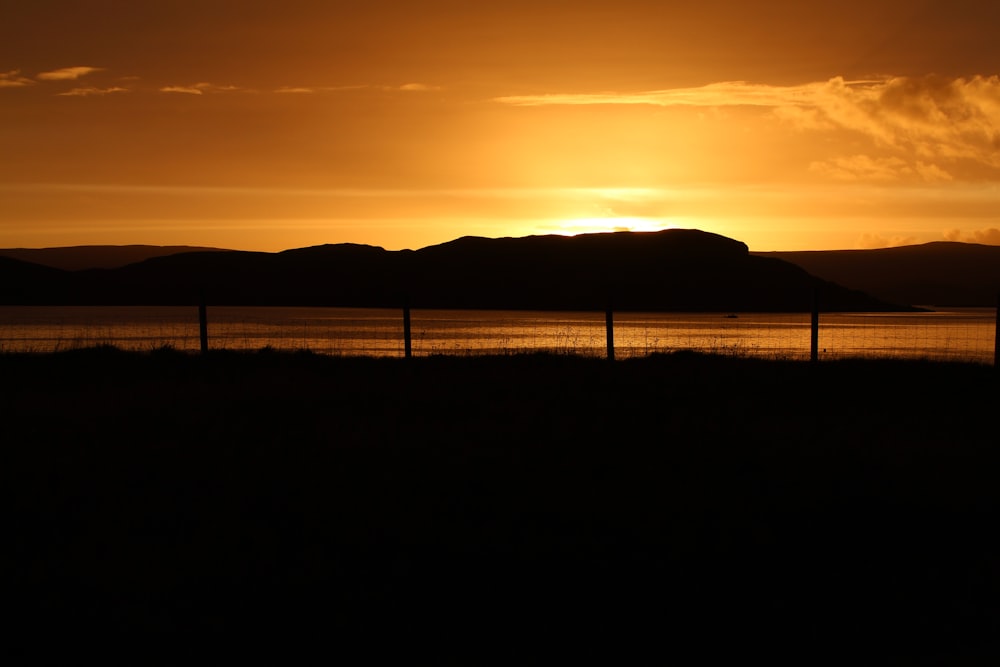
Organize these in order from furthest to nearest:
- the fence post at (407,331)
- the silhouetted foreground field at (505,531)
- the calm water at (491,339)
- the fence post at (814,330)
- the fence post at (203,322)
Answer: the calm water at (491,339) → the fence post at (203,322) → the fence post at (407,331) → the fence post at (814,330) → the silhouetted foreground field at (505,531)

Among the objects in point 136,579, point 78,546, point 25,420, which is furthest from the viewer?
point 25,420

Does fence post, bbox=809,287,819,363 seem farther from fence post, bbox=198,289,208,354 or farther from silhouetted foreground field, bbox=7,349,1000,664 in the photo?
fence post, bbox=198,289,208,354

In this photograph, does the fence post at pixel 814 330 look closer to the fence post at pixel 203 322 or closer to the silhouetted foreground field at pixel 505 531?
the silhouetted foreground field at pixel 505 531

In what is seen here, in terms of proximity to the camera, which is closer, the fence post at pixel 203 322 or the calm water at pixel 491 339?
the fence post at pixel 203 322

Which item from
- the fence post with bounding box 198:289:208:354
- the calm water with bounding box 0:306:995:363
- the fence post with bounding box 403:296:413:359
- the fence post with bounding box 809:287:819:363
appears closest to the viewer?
the fence post with bounding box 809:287:819:363

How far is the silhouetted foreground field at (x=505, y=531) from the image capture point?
4.51 meters

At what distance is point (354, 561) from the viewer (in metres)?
5.42

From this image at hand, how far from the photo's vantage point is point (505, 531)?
19.7ft

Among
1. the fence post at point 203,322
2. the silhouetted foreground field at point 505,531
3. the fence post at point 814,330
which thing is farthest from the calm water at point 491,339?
the silhouetted foreground field at point 505,531

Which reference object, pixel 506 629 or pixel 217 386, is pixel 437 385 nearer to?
pixel 217 386

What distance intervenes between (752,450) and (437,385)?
658 centimetres

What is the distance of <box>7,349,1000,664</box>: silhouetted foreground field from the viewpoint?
4508mm

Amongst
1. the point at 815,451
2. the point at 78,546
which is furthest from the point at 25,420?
the point at 815,451

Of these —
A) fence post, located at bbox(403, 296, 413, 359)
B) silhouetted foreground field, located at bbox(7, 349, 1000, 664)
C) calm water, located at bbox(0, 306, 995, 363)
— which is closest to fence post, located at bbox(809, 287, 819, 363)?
calm water, located at bbox(0, 306, 995, 363)
